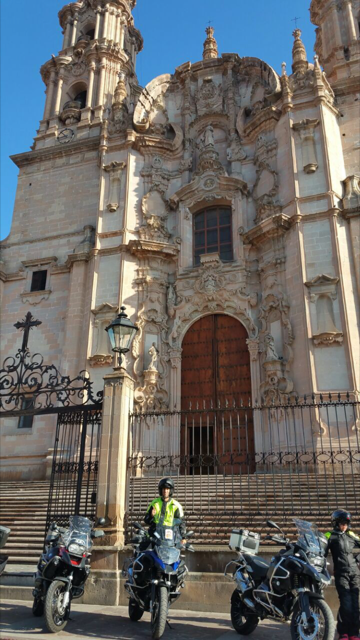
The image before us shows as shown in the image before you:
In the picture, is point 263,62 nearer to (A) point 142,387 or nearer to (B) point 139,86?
(B) point 139,86

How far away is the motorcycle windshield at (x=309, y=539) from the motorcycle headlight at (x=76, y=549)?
9.38 ft

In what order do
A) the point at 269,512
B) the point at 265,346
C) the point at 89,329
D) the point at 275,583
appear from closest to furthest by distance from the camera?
1. the point at 275,583
2. the point at 269,512
3. the point at 265,346
4. the point at 89,329

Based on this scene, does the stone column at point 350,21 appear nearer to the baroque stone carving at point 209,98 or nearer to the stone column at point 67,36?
the baroque stone carving at point 209,98

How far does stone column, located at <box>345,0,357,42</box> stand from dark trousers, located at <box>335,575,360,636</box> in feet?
74.8

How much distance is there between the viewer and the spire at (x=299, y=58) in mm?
19422

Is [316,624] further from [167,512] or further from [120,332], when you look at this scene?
[120,332]

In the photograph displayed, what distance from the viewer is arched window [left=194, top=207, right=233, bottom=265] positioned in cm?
1903

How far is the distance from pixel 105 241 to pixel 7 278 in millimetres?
4711

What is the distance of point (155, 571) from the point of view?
614 centimetres

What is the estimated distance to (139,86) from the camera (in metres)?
26.0

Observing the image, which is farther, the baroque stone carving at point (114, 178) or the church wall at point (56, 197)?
the church wall at point (56, 197)

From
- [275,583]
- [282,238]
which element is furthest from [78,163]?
[275,583]

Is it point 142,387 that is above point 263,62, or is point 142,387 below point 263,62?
below

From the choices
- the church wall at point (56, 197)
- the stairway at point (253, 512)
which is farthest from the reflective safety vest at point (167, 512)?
the church wall at point (56, 197)
